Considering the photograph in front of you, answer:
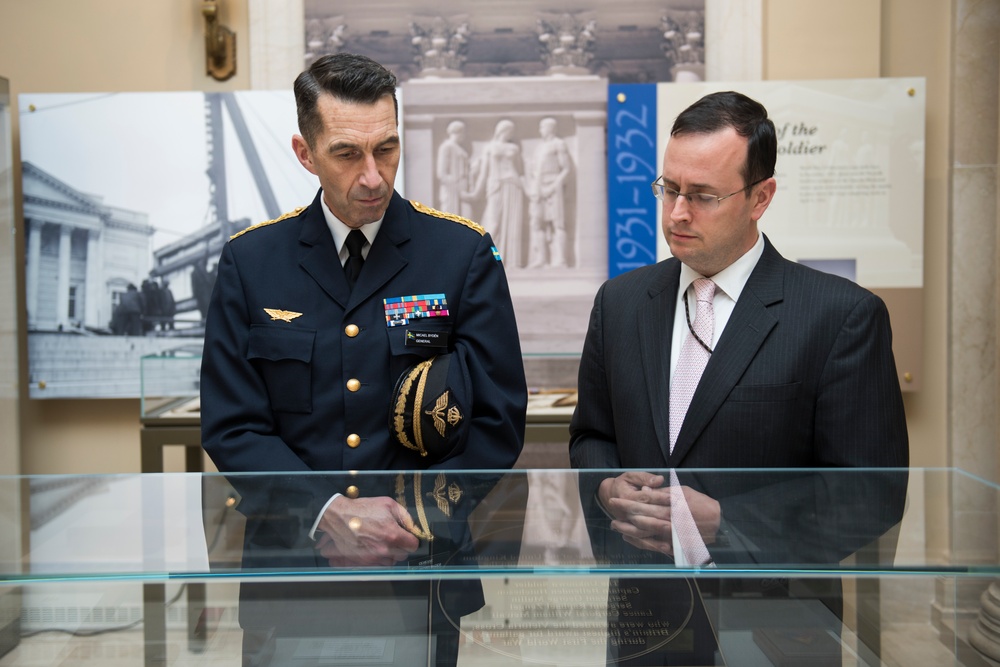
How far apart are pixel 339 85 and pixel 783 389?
1082 millimetres

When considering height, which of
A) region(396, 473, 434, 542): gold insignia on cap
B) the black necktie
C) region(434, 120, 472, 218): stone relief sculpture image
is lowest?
region(396, 473, 434, 542): gold insignia on cap

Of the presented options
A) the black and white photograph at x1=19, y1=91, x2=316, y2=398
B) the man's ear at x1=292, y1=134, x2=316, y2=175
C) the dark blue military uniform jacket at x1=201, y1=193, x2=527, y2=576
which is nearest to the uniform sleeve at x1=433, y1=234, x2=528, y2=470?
the dark blue military uniform jacket at x1=201, y1=193, x2=527, y2=576

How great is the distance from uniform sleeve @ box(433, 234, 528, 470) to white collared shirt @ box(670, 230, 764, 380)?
0.34 metres

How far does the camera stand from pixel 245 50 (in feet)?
15.7

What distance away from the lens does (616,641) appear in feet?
4.08

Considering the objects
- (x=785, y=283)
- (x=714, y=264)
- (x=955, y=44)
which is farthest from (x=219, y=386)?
(x=955, y=44)

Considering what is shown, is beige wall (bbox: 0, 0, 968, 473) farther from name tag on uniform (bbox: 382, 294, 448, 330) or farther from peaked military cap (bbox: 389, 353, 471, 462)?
peaked military cap (bbox: 389, 353, 471, 462)

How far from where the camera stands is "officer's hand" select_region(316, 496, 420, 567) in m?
1.22

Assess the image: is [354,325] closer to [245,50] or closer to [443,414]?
[443,414]

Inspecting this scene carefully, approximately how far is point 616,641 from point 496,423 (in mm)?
836

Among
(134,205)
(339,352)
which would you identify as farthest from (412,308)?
(134,205)

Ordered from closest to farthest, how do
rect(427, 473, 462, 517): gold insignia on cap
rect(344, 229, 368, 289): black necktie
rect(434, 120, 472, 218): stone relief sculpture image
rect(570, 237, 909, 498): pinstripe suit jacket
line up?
rect(427, 473, 462, 517): gold insignia on cap < rect(570, 237, 909, 498): pinstripe suit jacket < rect(344, 229, 368, 289): black necktie < rect(434, 120, 472, 218): stone relief sculpture image

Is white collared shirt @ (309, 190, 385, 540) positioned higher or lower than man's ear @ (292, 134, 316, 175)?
lower

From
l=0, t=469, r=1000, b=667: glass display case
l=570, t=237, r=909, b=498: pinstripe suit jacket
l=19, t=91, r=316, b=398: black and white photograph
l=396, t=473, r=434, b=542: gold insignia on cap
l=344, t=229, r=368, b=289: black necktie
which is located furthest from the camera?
l=19, t=91, r=316, b=398: black and white photograph
